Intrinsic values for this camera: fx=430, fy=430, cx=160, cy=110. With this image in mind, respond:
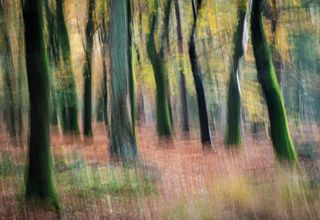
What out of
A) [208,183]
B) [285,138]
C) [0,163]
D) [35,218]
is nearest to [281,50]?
[285,138]

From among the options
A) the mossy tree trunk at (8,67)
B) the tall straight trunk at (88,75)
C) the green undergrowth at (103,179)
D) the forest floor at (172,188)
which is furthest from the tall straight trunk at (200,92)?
the mossy tree trunk at (8,67)

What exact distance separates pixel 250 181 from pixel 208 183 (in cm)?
122

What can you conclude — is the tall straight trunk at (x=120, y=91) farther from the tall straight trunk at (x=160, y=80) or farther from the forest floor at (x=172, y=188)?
the tall straight trunk at (x=160, y=80)

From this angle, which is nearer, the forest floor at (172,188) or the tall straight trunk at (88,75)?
the forest floor at (172,188)

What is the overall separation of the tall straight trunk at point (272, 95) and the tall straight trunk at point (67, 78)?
9.71m

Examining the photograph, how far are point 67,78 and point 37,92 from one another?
11.8m

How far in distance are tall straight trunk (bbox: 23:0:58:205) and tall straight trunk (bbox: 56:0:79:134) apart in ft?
34.7

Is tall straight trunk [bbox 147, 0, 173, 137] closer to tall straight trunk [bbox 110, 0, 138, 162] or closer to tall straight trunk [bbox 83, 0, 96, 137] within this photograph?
tall straight trunk [bbox 83, 0, 96, 137]

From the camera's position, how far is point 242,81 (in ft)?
80.2

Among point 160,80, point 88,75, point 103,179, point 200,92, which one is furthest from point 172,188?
point 88,75

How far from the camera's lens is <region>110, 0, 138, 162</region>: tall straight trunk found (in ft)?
46.8

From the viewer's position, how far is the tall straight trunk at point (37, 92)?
9.05 m

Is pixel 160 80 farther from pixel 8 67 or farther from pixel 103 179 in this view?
pixel 103 179

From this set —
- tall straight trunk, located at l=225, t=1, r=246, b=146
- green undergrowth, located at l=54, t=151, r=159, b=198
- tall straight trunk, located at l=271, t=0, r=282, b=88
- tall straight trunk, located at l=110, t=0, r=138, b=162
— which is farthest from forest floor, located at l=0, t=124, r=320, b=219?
tall straight trunk, located at l=271, t=0, r=282, b=88
